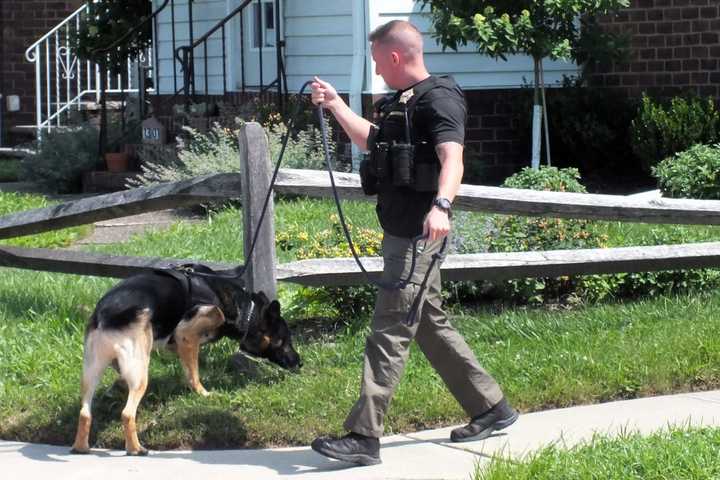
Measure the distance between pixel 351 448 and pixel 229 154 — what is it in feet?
23.4

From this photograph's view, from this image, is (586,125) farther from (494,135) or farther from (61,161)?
(61,161)

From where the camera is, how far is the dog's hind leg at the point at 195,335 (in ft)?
19.5

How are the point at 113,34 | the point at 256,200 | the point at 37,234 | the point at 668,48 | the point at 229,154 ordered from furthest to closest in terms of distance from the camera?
the point at 113,34 → the point at 668,48 → the point at 229,154 → the point at 37,234 → the point at 256,200

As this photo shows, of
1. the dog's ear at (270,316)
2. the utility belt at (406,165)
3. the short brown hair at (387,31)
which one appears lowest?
the dog's ear at (270,316)

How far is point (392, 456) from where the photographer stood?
5367 mm

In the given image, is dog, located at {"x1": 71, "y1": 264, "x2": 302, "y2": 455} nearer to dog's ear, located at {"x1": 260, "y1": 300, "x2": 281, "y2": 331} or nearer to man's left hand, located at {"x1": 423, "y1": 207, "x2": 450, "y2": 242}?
dog's ear, located at {"x1": 260, "y1": 300, "x2": 281, "y2": 331}

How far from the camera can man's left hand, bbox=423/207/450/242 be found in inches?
193

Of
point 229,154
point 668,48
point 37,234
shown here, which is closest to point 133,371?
point 37,234

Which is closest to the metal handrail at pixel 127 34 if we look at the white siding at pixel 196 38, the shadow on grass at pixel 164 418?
the white siding at pixel 196 38

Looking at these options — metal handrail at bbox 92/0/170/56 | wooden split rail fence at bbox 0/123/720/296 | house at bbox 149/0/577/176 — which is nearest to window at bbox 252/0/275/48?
house at bbox 149/0/577/176

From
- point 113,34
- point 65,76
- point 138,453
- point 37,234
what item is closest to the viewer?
point 138,453

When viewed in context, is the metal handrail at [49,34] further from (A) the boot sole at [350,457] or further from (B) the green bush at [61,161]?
(A) the boot sole at [350,457]

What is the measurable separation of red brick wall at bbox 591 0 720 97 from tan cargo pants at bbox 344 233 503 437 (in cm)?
800

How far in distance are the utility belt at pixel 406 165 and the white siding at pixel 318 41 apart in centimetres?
816
